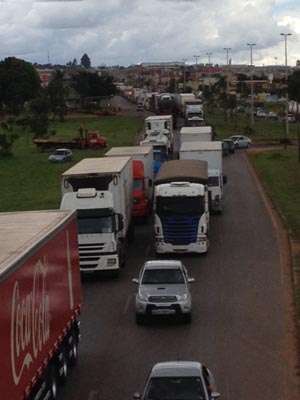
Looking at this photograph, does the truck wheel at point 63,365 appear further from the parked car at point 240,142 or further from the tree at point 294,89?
the tree at point 294,89

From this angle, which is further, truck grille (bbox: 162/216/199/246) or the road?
truck grille (bbox: 162/216/199/246)

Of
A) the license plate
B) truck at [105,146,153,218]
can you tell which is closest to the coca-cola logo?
the license plate

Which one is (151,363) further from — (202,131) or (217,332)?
(202,131)

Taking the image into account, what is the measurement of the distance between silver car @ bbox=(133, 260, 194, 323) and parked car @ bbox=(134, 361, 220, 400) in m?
8.03

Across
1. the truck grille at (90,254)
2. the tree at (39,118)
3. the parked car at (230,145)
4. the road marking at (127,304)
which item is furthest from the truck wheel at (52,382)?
the tree at (39,118)

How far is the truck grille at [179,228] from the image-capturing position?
34.3 m

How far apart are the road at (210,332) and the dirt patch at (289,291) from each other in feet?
0.51

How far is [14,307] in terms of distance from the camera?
1420 centimetres

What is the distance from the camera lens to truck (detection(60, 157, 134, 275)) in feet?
101

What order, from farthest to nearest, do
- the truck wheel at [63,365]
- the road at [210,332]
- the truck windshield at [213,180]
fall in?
the truck windshield at [213,180] < the road at [210,332] < the truck wheel at [63,365]

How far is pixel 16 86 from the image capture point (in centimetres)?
14150

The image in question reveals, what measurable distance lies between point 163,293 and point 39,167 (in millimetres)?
51505

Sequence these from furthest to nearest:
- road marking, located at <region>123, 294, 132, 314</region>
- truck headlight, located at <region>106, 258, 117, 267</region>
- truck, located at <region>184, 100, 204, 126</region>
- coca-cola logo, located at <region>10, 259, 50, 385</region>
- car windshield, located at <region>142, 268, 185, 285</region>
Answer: truck, located at <region>184, 100, 204, 126</region> < truck headlight, located at <region>106, 258, 117, 267</region> < road marking, located at <region>123, 294, 132, 314</region> < car windshield, located at <region>142, 268, 185, 285</region> < coca-cola logo, located at <region>10, 259, 50, 385</region>

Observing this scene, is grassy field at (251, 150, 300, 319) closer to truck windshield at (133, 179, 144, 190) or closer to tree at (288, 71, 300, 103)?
truck windshield at (133, 179, 144, 190)
